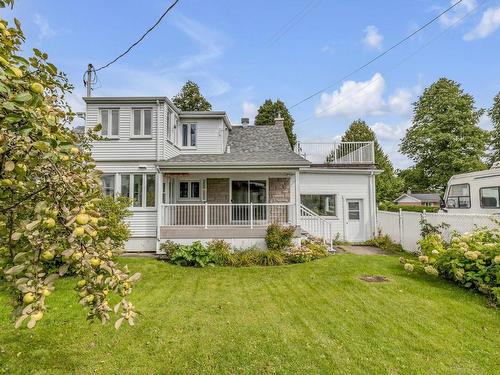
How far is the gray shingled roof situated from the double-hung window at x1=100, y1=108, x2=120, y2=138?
2.68 metres

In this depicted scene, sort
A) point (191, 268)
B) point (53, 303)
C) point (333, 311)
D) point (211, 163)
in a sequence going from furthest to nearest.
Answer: point (211, 163)
point (191, 268)
point (53, 303)
point (333, 311)

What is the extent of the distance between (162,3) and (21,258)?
8.34m

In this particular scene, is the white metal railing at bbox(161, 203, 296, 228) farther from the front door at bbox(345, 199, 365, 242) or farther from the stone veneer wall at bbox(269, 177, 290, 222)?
the front door at bbox(345, 199, 365, 242)

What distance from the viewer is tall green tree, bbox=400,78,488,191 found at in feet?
79.6

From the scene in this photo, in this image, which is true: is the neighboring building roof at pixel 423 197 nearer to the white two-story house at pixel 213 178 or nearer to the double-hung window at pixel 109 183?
the white two-story house at pixel 213 178

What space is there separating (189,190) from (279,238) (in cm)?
525

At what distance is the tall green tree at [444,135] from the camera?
79.6 ft

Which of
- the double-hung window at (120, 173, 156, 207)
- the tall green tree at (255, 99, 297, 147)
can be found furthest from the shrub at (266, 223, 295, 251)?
the tall green tree at (255, 99, 297, 147)

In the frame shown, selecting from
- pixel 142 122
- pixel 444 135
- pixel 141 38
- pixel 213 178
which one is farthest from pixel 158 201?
pixel 444 135

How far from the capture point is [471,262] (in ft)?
22.7

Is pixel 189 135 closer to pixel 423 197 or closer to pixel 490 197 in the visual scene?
pixel 490 197

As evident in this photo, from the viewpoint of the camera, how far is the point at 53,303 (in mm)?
6320

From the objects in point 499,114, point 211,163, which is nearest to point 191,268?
point 211,163

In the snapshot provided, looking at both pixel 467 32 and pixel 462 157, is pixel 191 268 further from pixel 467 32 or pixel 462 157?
pixel 462 157
